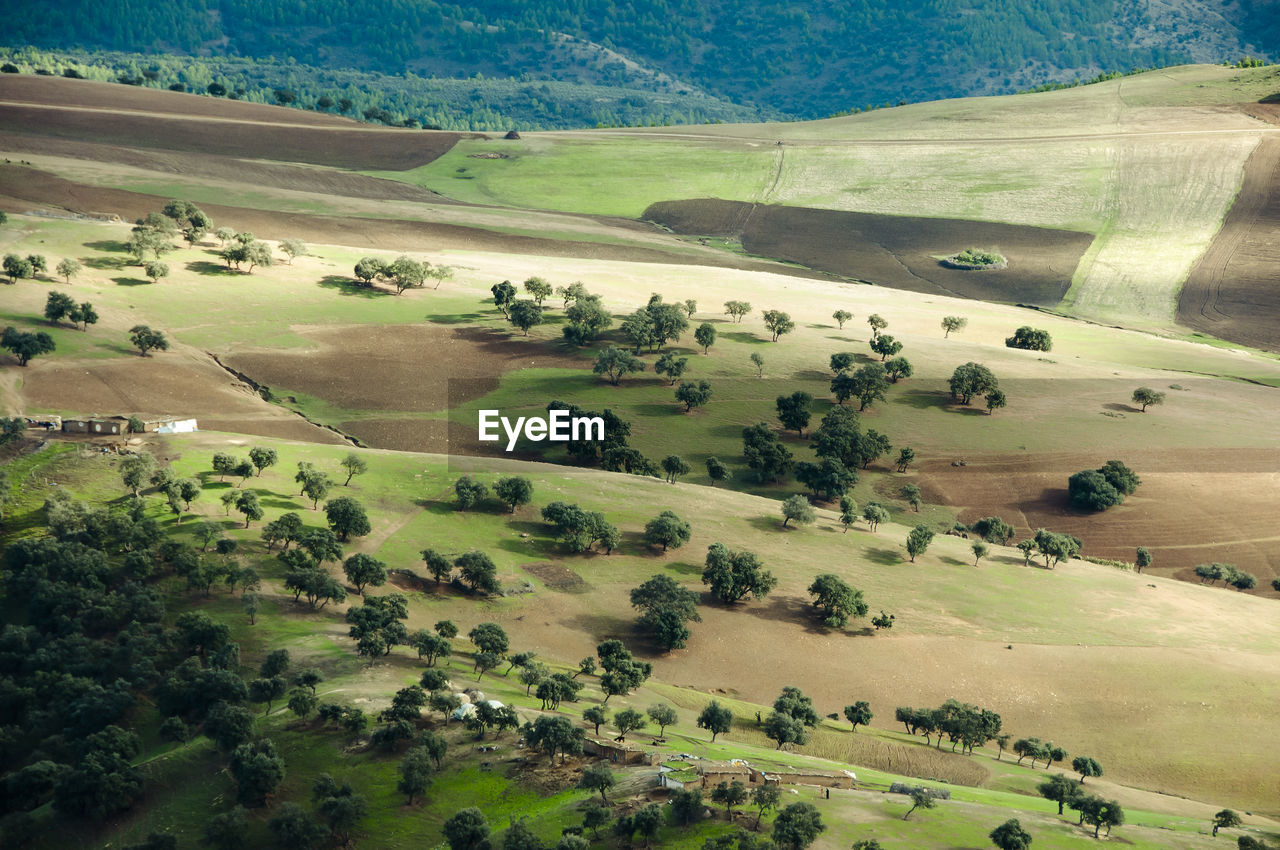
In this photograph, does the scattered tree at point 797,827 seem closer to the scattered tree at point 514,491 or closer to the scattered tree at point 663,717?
the scattered tree at point 663,717

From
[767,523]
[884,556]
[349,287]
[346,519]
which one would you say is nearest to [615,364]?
[767,523]

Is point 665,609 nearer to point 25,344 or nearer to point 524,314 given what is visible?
point 524,314

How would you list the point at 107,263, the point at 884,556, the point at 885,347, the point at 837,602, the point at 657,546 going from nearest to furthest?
the point at 837,602 < the point at 657,546 < the point at 884,556 < the point at 885,347 < the point at 107,263

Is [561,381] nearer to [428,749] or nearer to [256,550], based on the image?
[256,550]

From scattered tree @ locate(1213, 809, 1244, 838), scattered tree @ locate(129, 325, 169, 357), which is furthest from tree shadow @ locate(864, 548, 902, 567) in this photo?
scattered tree @ locate(129, 325, 169, 357)

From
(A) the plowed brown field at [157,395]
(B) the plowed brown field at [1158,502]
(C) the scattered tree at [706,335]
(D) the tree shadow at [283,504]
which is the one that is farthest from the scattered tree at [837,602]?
(C) the scattered tree at [706,335]

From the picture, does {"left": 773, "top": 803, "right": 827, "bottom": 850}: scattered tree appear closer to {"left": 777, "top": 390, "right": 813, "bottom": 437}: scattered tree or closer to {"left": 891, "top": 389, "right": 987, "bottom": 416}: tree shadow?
{"left": 777, "top": 390, "right": 813, "bottom": 437}: scattered tree
